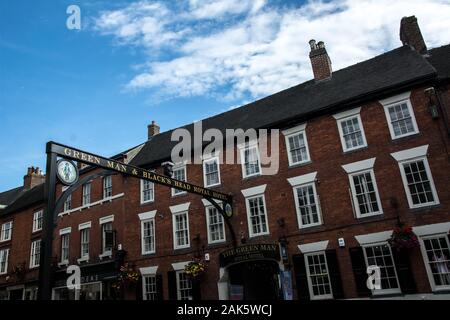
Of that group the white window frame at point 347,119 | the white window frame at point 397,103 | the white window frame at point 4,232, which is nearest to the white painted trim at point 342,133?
the white window frame at point 347,119

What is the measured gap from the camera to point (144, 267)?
1881cm

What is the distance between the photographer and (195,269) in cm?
1638

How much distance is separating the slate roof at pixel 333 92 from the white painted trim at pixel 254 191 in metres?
2.99

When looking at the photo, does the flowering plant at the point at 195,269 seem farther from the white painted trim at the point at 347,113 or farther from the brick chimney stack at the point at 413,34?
the brick chimney stack at the point at 413,34

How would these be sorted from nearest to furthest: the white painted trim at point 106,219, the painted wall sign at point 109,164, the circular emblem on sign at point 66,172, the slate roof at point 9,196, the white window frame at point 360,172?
the circular emblem on sign at point 66,172
the painted wall sign at point 109,164
the white window frame at point 360,172
the white painted trim at point 106,219
the slate roof at point 9,196

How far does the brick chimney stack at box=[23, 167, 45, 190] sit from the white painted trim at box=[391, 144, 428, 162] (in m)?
29.9

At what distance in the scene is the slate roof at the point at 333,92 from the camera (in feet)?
48.7

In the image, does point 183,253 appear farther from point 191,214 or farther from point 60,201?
point 60,201

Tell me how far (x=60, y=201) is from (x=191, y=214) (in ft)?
36.6

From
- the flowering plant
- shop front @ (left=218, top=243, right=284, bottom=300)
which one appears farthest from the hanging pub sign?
the flowering plant

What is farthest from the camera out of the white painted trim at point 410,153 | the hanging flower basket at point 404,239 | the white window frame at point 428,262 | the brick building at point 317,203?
the white painted trim at point 410,153

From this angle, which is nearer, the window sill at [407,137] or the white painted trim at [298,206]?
the window sill at [407,137]

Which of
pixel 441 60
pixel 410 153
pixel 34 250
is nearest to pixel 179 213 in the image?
pixel 410 153
